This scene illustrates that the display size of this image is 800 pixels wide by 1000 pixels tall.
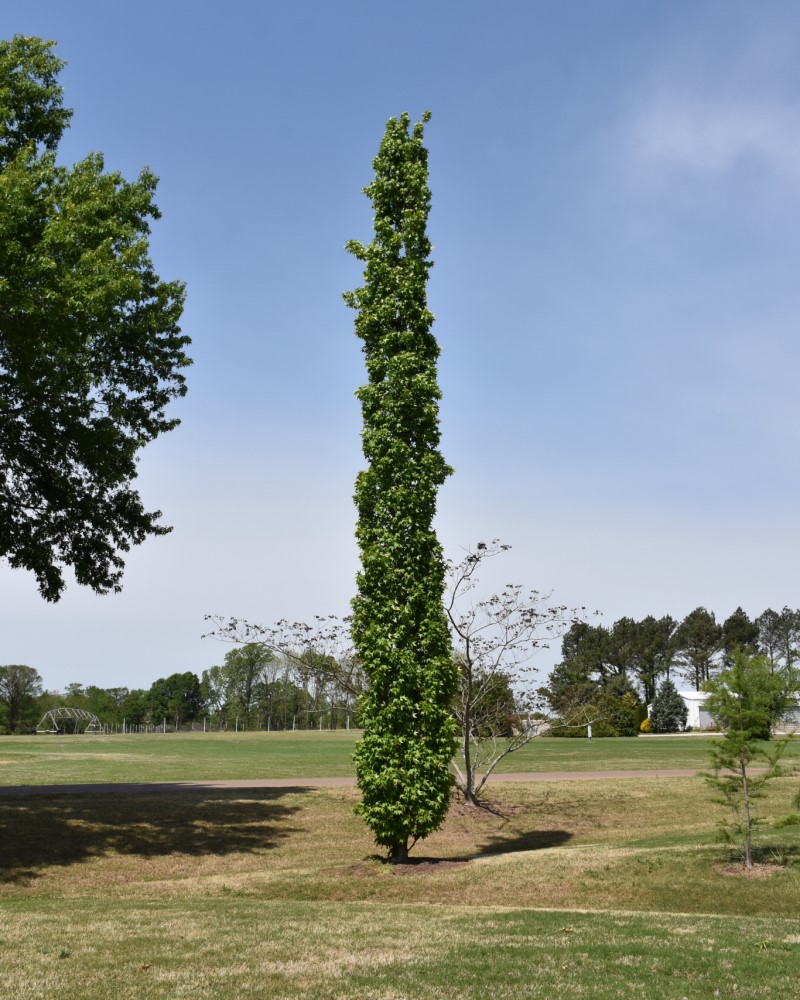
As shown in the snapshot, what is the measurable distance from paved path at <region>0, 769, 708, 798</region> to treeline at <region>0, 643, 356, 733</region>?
8506 cm

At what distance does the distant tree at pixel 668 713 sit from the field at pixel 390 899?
218 feet

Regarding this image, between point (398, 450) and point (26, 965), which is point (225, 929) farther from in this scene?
point (398, 450)

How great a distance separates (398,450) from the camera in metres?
17.4

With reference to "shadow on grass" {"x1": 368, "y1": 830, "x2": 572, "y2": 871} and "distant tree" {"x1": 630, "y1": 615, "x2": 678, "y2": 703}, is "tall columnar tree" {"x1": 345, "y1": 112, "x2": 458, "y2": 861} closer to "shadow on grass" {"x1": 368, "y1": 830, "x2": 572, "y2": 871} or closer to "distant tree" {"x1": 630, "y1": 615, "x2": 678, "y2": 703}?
"shadow on grass" {"x1": 368, "y1": 830, "x2": 572, "y2": 871}

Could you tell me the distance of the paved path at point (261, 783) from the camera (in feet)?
87.1

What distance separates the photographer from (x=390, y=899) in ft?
48.0

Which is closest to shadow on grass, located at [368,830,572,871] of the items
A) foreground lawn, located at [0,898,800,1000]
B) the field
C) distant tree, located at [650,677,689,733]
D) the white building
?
the field

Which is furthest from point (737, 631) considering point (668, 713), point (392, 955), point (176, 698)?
point (392, 955)

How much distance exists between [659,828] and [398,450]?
12.6 metres

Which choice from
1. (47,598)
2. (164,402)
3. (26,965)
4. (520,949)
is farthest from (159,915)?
(164,402)

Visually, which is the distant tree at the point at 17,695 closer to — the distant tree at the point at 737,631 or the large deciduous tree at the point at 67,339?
the distant tree at the point at 737,631

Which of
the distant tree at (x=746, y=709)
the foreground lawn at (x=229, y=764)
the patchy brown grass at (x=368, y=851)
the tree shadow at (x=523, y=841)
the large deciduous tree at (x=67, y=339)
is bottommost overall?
the foreground lawn at (x=229, y=764)

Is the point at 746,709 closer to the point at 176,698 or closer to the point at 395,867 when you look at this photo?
the point at 395,867

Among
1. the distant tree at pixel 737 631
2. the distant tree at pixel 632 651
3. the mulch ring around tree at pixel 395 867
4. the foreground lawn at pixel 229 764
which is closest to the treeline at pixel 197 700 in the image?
the distant tree at pixel 632 651
